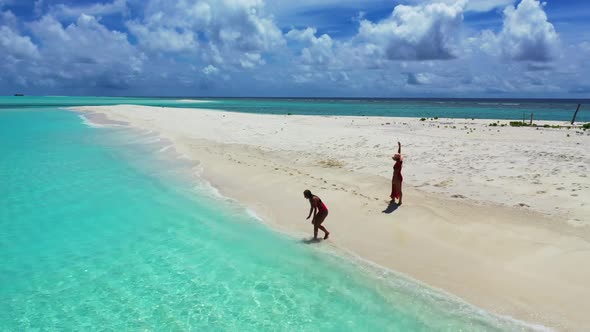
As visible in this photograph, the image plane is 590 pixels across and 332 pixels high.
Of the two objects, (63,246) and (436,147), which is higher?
(436,147)

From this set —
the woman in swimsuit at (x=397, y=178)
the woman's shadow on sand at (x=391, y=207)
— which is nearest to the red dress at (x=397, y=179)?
the woman in swimsuit at (x=397, y=178)

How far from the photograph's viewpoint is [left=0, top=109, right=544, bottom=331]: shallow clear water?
25.5 ft

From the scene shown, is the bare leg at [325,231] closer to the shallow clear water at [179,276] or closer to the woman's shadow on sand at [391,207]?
the shallow clear water at [179,276]

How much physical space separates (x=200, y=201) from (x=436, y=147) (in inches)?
517

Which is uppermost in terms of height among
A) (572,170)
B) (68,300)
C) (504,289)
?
(572,170)

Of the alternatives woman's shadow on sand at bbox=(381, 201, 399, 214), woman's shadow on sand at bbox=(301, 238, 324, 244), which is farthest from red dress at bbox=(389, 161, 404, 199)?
woman's shadow on sand at bbox=(301, 238, 324, 244)

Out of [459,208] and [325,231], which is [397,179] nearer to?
[459,208]

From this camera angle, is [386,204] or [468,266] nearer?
[468,266]

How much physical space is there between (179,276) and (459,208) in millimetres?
8129

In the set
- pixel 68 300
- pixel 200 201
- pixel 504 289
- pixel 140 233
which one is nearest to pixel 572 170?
pixel 504 289

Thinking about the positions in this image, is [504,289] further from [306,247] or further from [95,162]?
[95,162]

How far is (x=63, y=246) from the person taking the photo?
451 inches

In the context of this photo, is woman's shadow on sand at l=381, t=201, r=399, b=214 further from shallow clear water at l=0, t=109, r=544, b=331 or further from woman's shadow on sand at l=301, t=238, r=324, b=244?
shallow clear water at l=0, t=109, r=544, b=331

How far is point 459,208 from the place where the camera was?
483 inches
